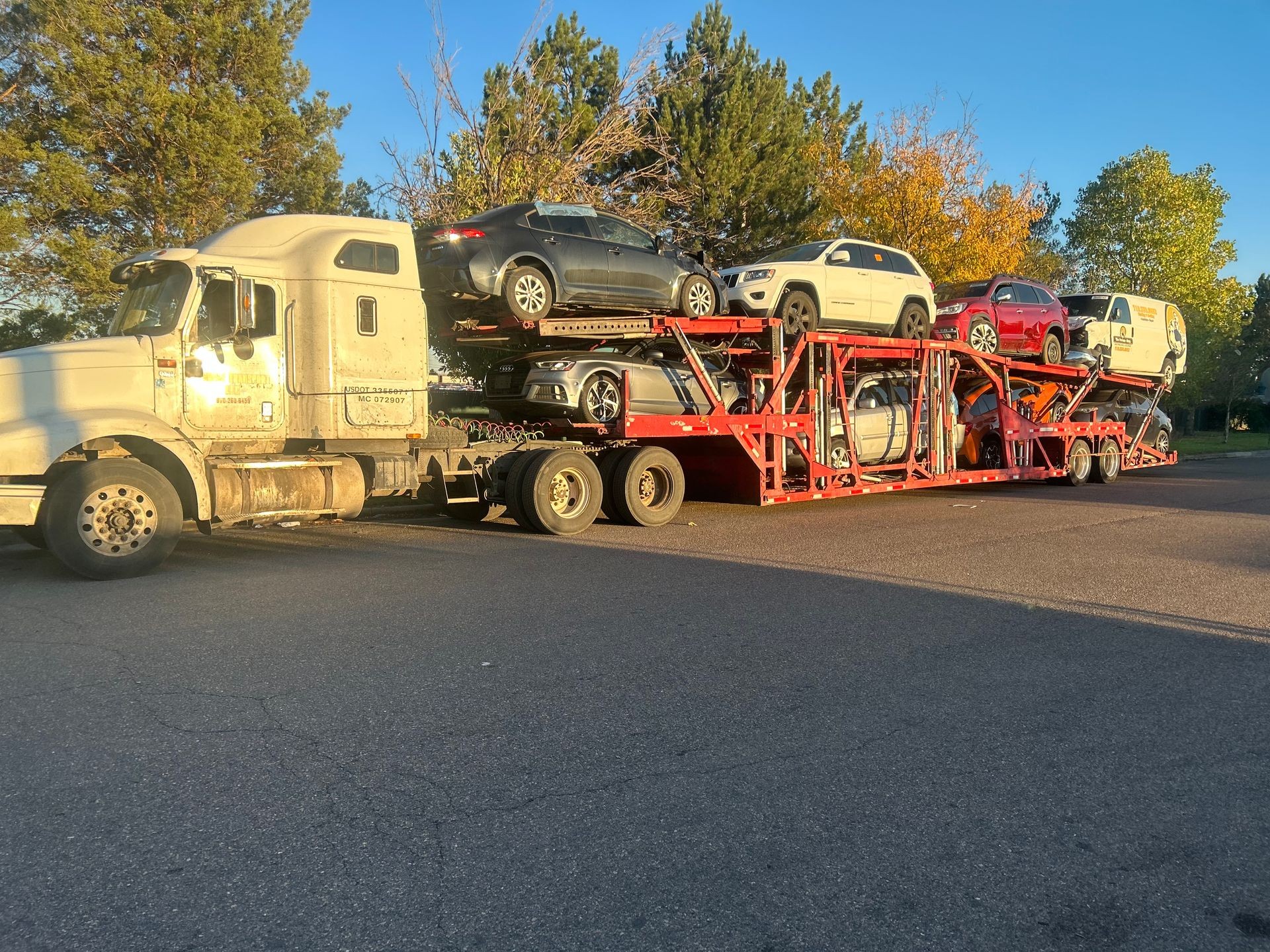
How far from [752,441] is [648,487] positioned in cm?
158

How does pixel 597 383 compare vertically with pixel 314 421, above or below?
above

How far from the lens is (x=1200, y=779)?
3912mm

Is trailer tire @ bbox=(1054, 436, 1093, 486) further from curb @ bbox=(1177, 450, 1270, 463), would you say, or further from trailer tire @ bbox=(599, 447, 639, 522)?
curb @ bbox=(1177, 450, 1270, 463)

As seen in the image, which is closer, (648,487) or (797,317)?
(648,487)

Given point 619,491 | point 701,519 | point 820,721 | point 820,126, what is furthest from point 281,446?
point 820,126

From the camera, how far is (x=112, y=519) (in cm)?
796

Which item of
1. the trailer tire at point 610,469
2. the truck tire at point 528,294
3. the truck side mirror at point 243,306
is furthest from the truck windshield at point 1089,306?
the truck side mirror at point 243,306

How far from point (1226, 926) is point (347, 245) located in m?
8.57

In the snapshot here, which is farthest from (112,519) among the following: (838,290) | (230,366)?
(838,290)

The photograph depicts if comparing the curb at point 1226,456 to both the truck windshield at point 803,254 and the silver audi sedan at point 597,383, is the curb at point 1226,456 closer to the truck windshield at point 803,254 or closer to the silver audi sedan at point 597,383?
the truck windshield at point 803,254

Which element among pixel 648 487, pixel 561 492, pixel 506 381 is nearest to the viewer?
pixel 561 492

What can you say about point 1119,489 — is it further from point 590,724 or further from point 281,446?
point 590,724

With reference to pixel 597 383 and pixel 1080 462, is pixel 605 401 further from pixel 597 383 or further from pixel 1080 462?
pixel 1080 462

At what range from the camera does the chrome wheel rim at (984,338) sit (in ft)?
53.7
